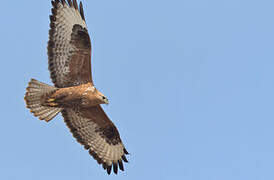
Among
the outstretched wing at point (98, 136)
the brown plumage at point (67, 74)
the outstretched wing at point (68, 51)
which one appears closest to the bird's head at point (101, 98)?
the brown plumage at point (67, 74)

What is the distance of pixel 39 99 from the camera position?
11625mm

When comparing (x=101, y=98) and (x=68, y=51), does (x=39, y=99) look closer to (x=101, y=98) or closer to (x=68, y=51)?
(x=68, y=51)

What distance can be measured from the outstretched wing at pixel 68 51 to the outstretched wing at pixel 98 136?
1044 mm

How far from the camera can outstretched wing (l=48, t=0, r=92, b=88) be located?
11.7 meters

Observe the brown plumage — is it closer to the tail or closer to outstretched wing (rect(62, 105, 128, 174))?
the tail

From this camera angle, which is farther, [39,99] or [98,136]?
[98,136]

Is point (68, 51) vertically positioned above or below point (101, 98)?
above

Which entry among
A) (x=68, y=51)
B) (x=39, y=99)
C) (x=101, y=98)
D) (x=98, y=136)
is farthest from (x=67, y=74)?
(x=98, y=136)

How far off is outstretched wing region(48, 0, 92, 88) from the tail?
384mm

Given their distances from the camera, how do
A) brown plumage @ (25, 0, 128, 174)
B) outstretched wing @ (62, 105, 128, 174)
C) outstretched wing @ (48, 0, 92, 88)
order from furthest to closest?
outstretched wing @ (62, 105, 128, 174) < outstretched wing @ (48, 0, 92, 88) < brown plumage @ (25, 0, 128, 174)

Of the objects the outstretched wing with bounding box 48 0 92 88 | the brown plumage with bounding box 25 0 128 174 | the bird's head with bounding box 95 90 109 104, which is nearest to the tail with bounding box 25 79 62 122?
the brown plumage with bounding box 25 0 128 174

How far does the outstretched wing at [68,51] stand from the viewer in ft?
38.4

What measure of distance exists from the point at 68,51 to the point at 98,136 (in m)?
2.51

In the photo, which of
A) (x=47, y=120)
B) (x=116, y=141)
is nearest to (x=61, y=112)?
(x=47, y=120)
